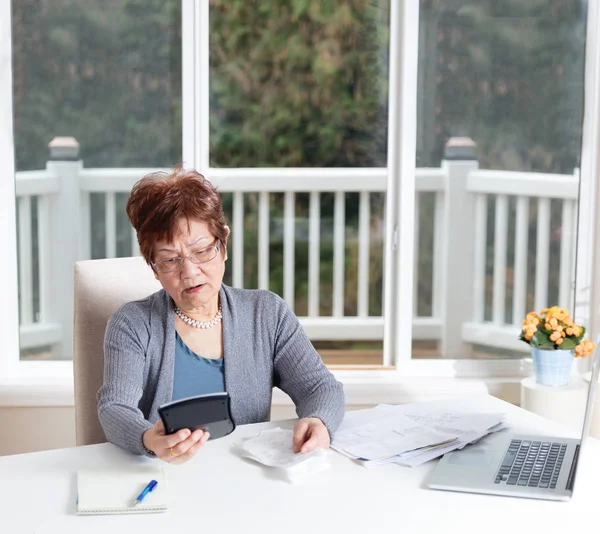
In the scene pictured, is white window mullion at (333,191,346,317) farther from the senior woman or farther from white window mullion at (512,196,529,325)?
the senior woman

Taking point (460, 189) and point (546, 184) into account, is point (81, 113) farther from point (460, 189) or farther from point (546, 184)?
point (546, 184)

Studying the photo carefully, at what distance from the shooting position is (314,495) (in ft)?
4.86

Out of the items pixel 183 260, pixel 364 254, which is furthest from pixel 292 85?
pixel 183 260

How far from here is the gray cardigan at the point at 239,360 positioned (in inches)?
72.5

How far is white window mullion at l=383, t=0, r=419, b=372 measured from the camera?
10.1 ft

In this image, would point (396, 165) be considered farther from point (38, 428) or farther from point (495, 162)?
point (38, 428)

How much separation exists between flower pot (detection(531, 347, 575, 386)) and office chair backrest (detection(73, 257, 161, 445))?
55.5 inches

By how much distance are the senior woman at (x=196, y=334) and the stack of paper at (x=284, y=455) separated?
8 cm

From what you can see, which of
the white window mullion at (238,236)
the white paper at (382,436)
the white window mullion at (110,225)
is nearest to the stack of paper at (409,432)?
the white paper at (382,436)

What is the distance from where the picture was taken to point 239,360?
198cm

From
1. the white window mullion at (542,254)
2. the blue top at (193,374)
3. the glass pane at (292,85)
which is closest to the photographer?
the blue top at (193,374)

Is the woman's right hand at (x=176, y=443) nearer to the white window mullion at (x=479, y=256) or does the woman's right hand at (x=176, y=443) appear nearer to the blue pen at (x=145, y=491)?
the blue pen at (x=145, y=491)

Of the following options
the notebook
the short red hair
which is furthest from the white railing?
the notebook

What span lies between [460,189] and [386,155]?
294 mm
